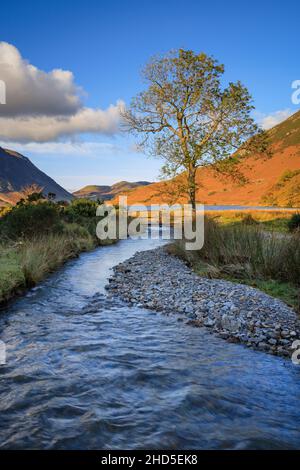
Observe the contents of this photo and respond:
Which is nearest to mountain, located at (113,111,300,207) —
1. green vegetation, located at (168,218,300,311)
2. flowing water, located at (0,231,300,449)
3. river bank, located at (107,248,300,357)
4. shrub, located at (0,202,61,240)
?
green vegetation, located at (168,218,300,311)

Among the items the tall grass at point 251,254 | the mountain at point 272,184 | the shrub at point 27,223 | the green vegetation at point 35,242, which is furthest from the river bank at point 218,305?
the mountain at point 272,184

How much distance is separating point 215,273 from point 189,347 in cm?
539

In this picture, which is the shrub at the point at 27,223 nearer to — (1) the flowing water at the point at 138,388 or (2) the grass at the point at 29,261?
(2) the grass at the point at 29,261

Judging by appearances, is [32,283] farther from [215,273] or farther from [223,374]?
[223,374]

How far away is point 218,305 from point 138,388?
326 cm

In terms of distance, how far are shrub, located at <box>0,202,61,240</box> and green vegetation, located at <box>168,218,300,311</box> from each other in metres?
7.11

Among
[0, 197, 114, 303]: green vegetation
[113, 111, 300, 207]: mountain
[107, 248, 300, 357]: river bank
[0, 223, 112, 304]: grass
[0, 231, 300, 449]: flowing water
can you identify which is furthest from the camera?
[113, 111, 300, 207]: mountain

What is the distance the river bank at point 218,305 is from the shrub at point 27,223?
6022 mm

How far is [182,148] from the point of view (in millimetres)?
20109

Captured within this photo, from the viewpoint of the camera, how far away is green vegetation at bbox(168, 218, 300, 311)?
29.3 ft

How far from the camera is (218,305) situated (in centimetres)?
700

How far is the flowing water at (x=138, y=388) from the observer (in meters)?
3.27

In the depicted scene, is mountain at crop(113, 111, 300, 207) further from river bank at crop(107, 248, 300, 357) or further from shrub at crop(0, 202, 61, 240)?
river bank at crop(107, 248, 300, 357)

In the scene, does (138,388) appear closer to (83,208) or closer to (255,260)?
(255,260)
